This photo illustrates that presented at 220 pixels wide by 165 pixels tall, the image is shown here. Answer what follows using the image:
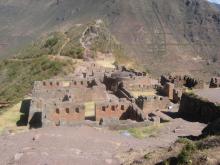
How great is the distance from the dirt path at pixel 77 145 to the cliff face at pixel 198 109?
163cm

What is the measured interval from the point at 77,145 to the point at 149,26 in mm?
148273

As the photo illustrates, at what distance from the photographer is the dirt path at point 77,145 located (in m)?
18.6

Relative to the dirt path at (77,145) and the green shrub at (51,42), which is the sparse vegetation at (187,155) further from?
the green shrub at (51,42)

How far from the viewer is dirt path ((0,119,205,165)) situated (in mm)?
18578

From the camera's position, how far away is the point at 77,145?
20750 mm

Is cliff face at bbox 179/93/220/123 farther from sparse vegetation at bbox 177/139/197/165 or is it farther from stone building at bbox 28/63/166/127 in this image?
sparse vegetation at bbox 177/139/197/165

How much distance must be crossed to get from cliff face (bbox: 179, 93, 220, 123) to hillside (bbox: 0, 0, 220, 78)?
107m

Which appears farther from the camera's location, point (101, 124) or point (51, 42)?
point (51, 42)

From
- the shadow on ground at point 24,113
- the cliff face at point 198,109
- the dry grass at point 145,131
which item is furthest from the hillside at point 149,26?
the dry grass at point 145,131

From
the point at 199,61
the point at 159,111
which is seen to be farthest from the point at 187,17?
the point at 159,111

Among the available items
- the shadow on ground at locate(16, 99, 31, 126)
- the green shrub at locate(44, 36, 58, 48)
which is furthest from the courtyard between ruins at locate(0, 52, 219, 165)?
the green shrub at locate(44, 36, 58, 48)

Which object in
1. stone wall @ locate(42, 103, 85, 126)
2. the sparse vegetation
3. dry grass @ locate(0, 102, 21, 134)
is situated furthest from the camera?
dry grass @ locate(0, 102, 21, 134)

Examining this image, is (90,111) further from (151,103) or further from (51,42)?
(51,42)

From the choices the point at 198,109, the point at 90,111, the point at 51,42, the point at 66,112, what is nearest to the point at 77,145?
the point at 66,112
